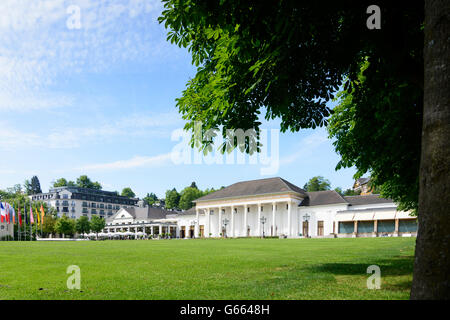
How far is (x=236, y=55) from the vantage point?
763 centimetres

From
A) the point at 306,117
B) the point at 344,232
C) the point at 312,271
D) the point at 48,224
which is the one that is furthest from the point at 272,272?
the point at 48,224

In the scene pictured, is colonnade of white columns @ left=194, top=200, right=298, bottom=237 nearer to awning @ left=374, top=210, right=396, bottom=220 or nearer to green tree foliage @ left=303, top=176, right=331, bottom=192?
awning @ left=374, top=210, right=396, bottom=220

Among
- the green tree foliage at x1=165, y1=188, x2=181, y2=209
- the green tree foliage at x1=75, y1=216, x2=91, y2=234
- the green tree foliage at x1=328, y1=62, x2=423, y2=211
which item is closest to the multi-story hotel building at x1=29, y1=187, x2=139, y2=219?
the green tree foliage at x1=165, y1=188, x2=181, y2=209

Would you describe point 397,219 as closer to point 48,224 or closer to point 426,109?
point 426,109

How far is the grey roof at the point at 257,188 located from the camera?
292 feet

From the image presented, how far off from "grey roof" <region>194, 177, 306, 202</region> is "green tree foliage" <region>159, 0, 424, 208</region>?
7793 centimetres

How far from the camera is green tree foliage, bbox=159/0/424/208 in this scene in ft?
21.9

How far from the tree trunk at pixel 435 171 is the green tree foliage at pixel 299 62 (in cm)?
256

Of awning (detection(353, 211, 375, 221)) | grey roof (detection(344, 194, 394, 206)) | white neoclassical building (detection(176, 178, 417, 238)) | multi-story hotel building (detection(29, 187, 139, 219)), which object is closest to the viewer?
white neoclassical building (detection(176, 178, 417, 238))

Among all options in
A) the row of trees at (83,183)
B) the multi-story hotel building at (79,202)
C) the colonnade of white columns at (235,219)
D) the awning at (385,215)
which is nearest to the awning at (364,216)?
the awning at (385,215)

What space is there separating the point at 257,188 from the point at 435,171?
9081 centimetres

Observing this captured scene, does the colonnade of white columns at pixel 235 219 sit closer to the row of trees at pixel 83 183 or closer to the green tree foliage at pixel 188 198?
the green tree foliage at pixel 188 198
